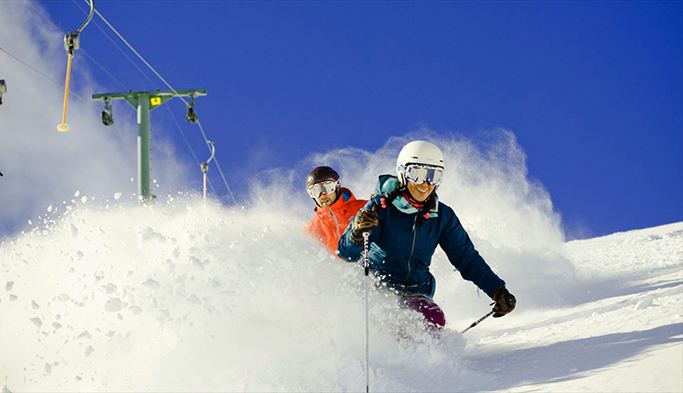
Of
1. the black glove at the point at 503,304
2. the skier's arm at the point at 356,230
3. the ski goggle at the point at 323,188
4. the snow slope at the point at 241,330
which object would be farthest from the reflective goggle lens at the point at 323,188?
the black glove at the point at 503,304

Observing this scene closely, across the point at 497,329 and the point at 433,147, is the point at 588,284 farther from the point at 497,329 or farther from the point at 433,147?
the point at 433,147

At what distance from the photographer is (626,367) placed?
3.25 m

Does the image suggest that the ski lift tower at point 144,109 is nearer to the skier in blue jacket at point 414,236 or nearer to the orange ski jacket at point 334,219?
the orange ski jacket at point 334,219

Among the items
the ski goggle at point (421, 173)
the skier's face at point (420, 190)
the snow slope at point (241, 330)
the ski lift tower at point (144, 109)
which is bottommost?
the snow slope at point (241, 330)

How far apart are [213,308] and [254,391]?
102cm

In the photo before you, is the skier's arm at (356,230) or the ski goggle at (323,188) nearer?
the skier's arm at (356,230)

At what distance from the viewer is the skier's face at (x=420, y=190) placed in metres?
4.68

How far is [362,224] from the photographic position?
4.49 m

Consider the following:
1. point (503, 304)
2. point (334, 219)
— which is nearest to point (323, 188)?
point (334, 219)

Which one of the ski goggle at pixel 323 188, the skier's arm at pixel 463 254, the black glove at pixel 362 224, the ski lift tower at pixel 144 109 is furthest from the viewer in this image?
the ski lift tower at pixel 144 109

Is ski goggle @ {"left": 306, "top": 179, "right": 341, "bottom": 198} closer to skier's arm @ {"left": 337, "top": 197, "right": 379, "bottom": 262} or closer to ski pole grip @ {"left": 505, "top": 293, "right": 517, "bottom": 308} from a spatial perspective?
skier's arm @ {"left": 337, "top": 197, "right": 379, "bottom": 262}

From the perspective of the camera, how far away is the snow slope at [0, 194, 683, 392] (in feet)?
11.4

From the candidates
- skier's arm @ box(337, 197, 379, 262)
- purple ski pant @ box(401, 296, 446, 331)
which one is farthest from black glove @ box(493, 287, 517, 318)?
skier's arm @ box(337, 197, 379, 262)

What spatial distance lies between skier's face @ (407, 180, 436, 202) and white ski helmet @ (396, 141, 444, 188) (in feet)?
0.24
